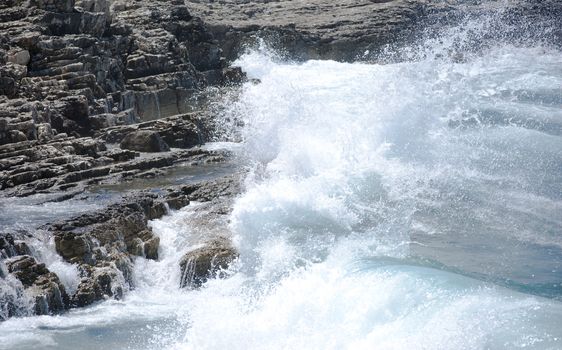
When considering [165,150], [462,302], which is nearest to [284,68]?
[165,150]

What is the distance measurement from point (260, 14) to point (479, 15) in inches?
480

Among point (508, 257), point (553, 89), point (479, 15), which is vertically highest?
point (508, 257)

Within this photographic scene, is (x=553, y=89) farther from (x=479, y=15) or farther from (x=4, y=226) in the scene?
(x=479, y=15)

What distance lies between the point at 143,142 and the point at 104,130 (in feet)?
4.78

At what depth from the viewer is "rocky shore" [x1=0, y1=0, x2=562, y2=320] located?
12.6m

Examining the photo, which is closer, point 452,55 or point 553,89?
point 553,89

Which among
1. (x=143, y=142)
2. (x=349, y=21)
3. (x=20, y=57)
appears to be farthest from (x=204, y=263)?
(x=349, y=21)

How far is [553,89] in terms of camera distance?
23.5m

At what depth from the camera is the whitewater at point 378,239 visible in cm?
926

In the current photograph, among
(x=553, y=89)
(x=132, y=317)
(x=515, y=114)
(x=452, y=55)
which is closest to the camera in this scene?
(x=132, y=317)

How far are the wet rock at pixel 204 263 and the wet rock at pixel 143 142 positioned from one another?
24.2 ft

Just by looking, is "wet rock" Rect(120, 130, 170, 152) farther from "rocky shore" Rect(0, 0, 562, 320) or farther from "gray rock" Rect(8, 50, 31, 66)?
"gray rock" Rect(8, 50, 31, 66)

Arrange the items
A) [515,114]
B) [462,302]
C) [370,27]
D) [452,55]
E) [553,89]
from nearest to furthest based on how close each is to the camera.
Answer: [462,302], [515,114], [553,89], [452,55], [370,27]

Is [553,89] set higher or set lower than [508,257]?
lower
